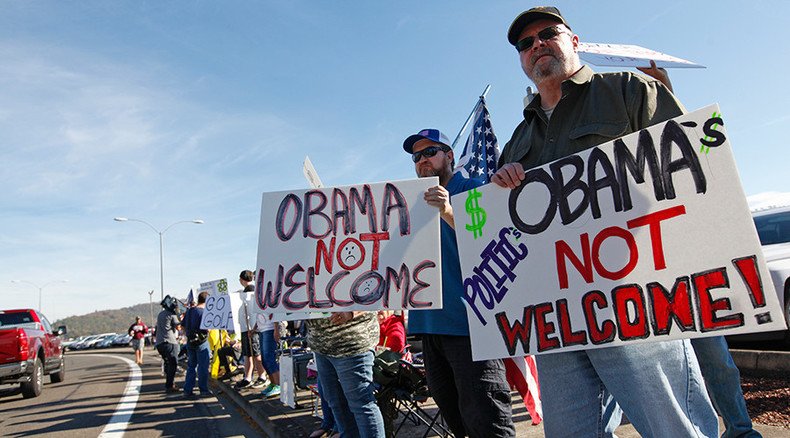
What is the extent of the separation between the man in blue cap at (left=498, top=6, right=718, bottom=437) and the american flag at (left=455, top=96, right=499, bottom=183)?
9.56 ft

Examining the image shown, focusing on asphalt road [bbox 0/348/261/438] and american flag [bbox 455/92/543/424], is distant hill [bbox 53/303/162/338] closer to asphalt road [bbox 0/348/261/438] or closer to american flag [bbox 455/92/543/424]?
asphalt road [bbox 0/348/261/438]

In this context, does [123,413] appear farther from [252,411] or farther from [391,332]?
→ [391,332]

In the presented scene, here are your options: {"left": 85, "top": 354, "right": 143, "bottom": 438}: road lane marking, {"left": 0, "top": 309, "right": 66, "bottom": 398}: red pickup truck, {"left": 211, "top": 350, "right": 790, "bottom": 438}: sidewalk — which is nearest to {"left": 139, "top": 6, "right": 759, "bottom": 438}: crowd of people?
{"left": 211, "top": 350, "right": 790, "bottom": 438}: sidewalk

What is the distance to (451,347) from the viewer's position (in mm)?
2631

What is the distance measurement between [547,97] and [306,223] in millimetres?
1608

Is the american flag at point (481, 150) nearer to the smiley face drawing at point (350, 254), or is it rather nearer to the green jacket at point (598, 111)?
the smiley face drawing at point (350, 254)

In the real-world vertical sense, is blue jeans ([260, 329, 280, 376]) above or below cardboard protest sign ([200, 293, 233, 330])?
below

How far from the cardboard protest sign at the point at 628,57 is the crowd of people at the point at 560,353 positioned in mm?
62

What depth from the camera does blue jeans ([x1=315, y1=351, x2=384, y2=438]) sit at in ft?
11.0

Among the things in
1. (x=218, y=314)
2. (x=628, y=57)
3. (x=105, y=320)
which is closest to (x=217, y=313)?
(x=218, y=314)

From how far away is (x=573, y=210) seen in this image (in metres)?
1.98

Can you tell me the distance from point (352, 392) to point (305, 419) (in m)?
2.92

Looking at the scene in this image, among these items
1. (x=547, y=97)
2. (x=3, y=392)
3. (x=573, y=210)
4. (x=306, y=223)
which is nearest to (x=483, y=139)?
(x=306, y=223)

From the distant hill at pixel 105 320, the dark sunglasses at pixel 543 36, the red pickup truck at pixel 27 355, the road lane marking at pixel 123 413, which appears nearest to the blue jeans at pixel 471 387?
the dark sunglasses at pixel 543 36
